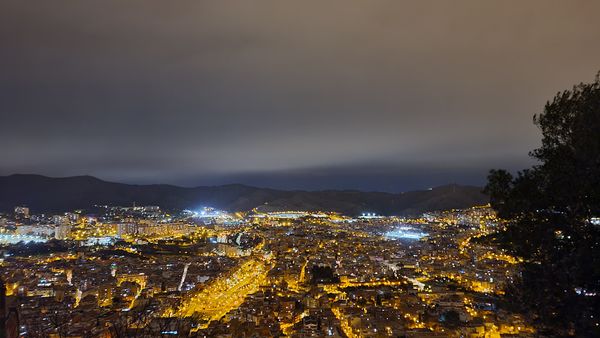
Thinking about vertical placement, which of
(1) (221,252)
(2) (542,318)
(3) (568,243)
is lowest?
(1) (221,252)

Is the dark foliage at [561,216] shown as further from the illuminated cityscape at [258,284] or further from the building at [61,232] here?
the building at [61,232]

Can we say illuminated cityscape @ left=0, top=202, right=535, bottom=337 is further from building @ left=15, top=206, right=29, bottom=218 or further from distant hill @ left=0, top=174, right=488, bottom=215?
distant hill @ left=0, top=174, right=488, bottom=215

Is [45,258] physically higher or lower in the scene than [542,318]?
lower

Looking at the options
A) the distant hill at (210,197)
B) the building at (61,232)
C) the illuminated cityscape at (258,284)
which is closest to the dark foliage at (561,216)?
the illuminated cityscape at (258,284)

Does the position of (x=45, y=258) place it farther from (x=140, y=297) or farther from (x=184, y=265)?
(x=140, y=297)

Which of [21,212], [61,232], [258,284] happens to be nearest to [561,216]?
[258,284]

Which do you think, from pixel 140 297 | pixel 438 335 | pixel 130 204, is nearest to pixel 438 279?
pixel 438 335
